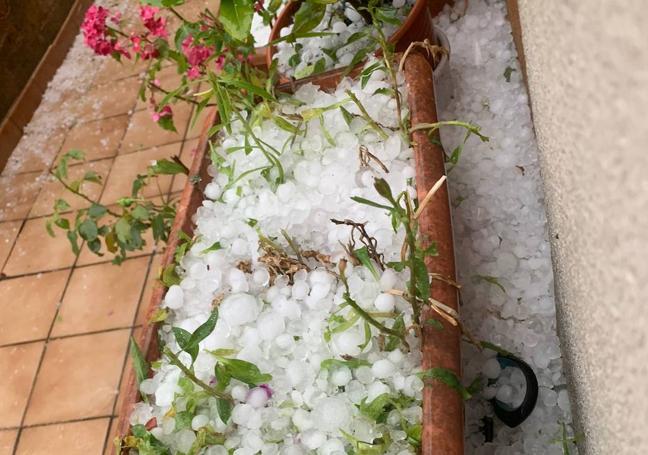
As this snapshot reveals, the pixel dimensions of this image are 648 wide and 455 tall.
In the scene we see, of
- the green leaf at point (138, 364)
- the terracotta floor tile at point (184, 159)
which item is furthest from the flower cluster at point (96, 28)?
the green leaf at point (138, 364)

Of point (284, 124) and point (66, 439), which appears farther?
point (66, 439)

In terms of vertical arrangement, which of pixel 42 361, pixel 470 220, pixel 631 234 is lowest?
pixel 42 361

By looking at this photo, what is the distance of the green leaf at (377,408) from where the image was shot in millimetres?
695

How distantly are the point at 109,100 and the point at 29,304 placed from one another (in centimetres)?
94

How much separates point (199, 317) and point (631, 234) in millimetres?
644

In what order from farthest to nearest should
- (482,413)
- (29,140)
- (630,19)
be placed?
(29,140)
(482,413)
(630,19)

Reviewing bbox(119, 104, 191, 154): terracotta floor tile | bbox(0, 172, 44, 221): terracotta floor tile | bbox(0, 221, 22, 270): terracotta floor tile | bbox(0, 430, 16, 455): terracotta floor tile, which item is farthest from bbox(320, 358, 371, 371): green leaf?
bbox(0, 172, 44, 221): terracotta floor tile

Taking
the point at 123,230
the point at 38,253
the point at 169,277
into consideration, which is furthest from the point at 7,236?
the point at 169,277

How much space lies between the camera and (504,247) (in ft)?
3.18

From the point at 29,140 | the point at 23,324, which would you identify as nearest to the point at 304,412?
the point at 23,324

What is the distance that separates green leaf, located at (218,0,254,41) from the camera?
34.7 inches

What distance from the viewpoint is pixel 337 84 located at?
1088mm

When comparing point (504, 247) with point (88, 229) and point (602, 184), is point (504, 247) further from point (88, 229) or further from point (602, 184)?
point (88, 229)

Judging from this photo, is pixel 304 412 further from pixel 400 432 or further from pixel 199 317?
pixel 199 317
